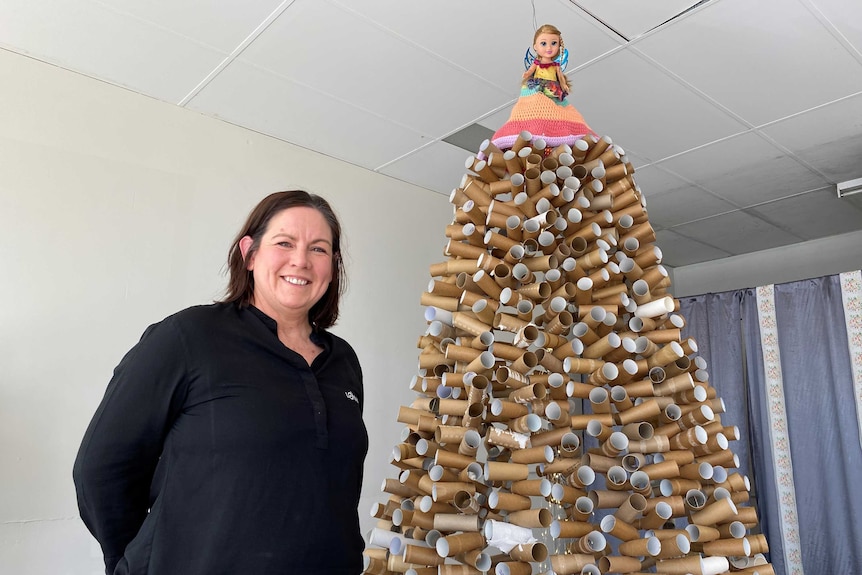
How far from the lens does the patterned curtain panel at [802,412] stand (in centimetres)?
291

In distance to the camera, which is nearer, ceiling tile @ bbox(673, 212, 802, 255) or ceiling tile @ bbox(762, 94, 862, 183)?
ceiling tile @ bbox(762, 94, 862, 183)

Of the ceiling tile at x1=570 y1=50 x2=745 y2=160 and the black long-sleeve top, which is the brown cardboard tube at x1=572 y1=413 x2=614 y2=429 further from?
the ceiling tile at x1=570 y1=50 x2=745 y2=160

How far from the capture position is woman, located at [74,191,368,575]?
2.80ft

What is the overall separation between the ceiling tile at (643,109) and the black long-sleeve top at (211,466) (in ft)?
5.50

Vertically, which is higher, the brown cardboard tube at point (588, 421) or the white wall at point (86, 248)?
the white wall at point (86, 248)

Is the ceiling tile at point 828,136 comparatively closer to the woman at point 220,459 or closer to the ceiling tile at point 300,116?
the ceiling tile at point 300,116

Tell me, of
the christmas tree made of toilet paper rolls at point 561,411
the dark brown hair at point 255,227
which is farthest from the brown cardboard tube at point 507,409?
the dark brown hair at point 255,227

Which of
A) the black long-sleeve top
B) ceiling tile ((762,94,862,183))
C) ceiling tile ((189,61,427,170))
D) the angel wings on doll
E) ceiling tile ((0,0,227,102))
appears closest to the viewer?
the black long-sleeve top

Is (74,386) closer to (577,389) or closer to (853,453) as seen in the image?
(577,389)

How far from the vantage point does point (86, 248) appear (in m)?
2.12

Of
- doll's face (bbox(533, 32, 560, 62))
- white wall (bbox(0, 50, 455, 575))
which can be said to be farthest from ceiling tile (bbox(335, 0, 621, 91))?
white wall (bbox(0, 50, 455, 575))

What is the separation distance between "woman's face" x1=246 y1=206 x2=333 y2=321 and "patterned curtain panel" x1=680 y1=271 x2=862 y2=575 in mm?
2909

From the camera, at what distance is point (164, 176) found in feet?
7.61

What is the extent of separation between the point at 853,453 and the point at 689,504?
7.78ft
